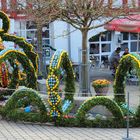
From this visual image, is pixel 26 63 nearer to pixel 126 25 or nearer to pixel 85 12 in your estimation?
pixel 85 12

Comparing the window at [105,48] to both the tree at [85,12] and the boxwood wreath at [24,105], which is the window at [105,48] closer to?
the tree at [85,12]

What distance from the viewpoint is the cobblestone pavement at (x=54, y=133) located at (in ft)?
32.3

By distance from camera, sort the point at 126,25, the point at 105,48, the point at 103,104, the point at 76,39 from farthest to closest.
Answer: the point at 105,48
the point at 76,39
the point at 126,25
the point at 103,104

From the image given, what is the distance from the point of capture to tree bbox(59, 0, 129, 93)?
14.2m

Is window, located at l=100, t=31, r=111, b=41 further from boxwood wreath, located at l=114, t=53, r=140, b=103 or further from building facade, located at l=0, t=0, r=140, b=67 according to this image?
boxwood wreath, located at l=114, t=53, r=140, b=103

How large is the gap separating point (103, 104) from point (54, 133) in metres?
1.72

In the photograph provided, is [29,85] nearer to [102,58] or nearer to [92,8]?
[92,8]

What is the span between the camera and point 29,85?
13.8m

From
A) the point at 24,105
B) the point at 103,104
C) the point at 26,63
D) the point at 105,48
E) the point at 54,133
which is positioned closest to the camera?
the point at 54,133

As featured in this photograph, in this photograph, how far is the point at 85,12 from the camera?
14.1m

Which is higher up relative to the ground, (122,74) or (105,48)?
(105,48)

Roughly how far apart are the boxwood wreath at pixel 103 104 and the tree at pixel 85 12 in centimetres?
354

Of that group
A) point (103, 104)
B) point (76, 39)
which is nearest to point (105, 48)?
point (76, 39)

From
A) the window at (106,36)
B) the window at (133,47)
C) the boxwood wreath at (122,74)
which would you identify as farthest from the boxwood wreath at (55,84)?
the window at (133,47)
